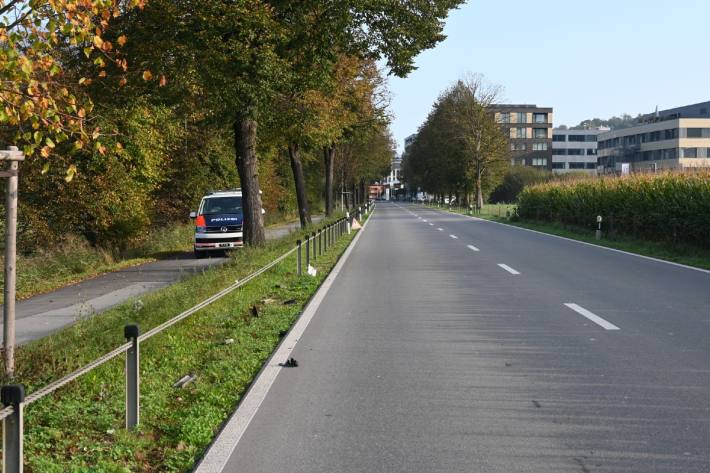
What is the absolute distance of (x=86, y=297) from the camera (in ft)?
44.7

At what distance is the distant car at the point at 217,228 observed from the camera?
2284cm

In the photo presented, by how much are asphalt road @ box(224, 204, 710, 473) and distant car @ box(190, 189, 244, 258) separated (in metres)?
11.1

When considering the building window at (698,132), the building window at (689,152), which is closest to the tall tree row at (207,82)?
the building window at (689,152)

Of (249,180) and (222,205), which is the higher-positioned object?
A: (249,180)

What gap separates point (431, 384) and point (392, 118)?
115 ft

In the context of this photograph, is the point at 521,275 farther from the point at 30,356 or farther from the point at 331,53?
the point at 30,356

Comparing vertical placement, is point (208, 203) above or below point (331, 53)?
below

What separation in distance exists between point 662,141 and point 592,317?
102 metres

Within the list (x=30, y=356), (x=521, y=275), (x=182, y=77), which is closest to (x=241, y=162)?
(x=182, y=77)

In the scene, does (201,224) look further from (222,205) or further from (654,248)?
(654,248)

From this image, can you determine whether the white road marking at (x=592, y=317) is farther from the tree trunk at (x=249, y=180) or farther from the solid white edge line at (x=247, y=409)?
the tree trunk at (x=249, y=180)

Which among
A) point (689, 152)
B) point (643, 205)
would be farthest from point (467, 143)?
point (643, 205)

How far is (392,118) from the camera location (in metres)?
40.5

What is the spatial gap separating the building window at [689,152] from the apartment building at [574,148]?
178ft
